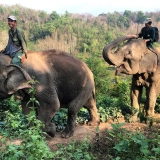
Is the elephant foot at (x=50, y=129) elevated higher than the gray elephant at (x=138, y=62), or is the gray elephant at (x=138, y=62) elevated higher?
the gray elephant at (x=138, y=62)

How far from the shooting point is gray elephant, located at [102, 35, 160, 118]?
5871 mm

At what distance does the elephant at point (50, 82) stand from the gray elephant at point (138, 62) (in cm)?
75

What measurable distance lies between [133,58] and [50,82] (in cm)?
200

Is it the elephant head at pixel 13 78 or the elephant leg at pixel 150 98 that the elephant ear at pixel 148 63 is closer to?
the elephant leg at pixel 150 98

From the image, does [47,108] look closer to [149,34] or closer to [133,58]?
[133,58]

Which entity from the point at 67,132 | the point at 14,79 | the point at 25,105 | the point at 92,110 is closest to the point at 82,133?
the point at 67,132

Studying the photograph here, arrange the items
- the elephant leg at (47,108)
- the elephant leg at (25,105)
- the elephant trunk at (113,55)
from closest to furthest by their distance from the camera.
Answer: the elephant leg at (47,108) → the elephant leg at (25,105) → the elephant trunk at (113,55)

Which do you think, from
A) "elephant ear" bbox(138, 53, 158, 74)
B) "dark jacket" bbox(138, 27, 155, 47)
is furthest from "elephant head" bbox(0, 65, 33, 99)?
"dark jacket" bbox(138, 27, 155, 47)

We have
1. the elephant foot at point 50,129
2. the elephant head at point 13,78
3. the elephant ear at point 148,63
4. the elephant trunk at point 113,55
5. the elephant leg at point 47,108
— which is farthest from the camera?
the elephant ear at point 148,63

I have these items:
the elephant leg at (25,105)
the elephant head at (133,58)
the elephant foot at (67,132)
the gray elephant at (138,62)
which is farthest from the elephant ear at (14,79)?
the elephant head at (133,58)

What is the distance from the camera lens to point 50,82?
195 inches

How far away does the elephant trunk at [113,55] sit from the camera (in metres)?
5.60

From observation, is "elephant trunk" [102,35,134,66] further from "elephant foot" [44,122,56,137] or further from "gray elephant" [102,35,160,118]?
"elephant foot" [44,122,56,137]

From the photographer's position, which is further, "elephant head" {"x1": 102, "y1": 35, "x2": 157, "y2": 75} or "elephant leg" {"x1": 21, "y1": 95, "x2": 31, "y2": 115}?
"elephant head" {"x1": 102, "y1": 35, "x2": 157, "y2": 75}
